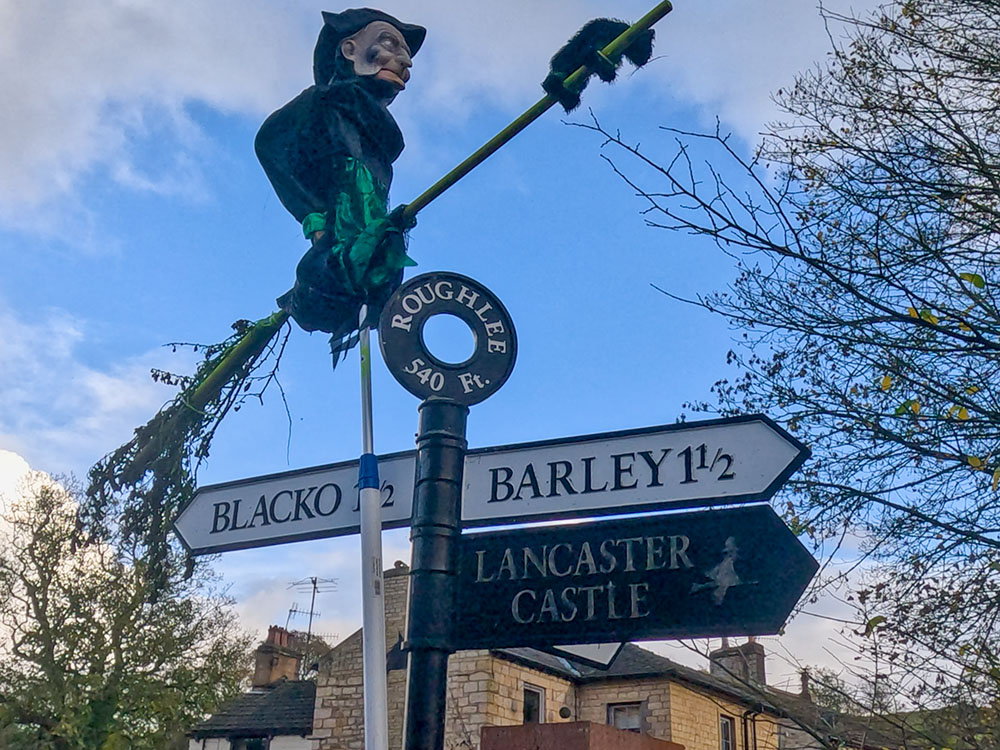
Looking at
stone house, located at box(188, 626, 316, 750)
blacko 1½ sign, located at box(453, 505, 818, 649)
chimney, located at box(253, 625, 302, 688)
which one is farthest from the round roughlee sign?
chimney, located at box(253, 625, 302, 688)

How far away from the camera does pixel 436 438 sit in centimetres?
257

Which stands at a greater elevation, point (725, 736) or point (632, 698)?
point (632, 698)

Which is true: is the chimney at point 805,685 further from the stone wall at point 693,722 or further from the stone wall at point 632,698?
the stone wall at point 632,698

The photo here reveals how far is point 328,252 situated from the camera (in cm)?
291

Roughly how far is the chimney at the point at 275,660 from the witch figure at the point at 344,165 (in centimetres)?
2554

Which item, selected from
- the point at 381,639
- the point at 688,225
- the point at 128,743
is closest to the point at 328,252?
the point at 381,639

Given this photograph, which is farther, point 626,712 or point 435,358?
point 626,712

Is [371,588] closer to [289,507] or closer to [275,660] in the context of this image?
[289,507]

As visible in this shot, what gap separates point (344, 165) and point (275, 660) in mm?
26237

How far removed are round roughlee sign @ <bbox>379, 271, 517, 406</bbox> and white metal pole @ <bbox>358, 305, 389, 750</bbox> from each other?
3.9 inches

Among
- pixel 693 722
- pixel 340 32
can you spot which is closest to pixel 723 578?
pixel 340 32

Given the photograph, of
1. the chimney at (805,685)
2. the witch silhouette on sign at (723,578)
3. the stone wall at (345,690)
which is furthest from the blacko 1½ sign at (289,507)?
the stone wall at (345,690)

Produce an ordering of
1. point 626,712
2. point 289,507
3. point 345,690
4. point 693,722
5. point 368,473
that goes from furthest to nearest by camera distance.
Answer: point 693,722 < point 626,712 < point 345,690 < point 289,507 < point 368,473

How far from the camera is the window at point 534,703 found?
66.4ft
